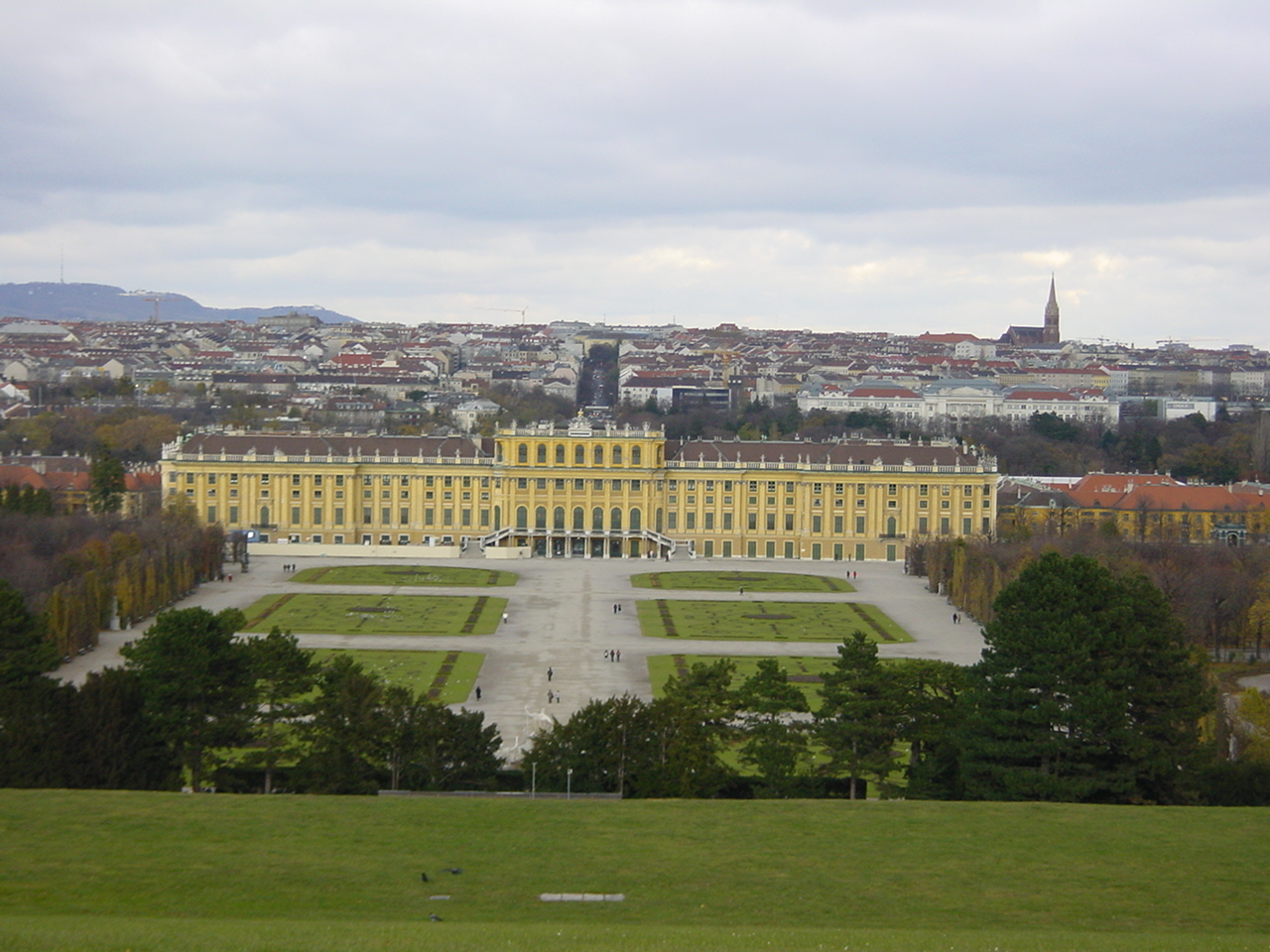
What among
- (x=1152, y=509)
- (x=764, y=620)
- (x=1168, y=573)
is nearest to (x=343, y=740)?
(x=764, y=620)

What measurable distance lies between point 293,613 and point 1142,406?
400 feet

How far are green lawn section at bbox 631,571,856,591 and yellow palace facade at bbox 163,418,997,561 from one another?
29.3 feet

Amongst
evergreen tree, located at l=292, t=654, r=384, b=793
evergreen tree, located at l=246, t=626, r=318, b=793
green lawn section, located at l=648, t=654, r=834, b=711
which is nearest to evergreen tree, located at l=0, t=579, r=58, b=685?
evergreen tree, located at l=246, t=626, r=318, b=793

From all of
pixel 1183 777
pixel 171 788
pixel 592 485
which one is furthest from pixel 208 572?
pixel 1183 777

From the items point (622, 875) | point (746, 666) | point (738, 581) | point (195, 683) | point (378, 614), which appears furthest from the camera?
point (738, 581)

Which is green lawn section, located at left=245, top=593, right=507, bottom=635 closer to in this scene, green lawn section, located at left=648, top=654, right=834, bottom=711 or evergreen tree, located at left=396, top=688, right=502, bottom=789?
green lawn section, located at left=648, top=654, right=834, bottom=711

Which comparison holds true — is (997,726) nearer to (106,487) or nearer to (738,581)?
(738,581)

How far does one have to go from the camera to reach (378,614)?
62594 mm

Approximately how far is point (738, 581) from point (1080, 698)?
45.0 m

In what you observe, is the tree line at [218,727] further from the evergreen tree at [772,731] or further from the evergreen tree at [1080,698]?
the evergreen tree at [1080,698]

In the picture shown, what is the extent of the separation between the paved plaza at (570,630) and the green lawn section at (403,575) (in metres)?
1.06

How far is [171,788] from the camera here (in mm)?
32031

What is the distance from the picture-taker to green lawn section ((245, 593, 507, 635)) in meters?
58.5

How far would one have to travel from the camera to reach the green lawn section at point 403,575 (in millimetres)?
73875
